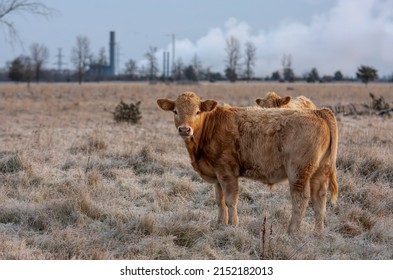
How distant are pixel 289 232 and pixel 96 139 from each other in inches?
288

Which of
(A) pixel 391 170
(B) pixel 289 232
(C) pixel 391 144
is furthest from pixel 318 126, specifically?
(C) pixel 391 144

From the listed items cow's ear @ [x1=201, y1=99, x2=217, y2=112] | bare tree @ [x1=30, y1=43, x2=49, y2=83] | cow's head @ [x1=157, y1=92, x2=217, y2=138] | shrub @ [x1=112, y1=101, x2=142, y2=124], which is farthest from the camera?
bare tree @ [x1=30, y1=43, x2=49, y2=83]

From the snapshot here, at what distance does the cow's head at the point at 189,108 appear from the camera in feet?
24.7

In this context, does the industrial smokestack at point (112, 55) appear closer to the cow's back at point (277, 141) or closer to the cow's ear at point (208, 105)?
the cow's ear at point (208, 105)

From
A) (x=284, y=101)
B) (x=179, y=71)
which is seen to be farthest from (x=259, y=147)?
(x=179, y=71)

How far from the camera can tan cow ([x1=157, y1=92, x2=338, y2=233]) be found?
719cm

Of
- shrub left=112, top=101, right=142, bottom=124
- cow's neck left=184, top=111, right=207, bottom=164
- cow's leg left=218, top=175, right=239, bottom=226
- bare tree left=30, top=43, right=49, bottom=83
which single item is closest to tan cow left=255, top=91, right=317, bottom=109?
cow's neck left=184, top=111, right=207, bottom=164

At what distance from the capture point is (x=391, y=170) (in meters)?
10.4

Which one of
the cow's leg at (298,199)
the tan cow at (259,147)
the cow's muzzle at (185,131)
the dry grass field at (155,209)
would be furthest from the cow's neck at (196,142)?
the cow's leg at (298,199)

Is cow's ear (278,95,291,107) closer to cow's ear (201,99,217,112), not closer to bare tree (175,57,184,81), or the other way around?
cow's ear (201,99,217,112)

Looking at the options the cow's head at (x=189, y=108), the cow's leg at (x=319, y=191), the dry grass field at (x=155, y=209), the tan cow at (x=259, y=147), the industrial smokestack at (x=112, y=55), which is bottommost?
the dry grass field at (x=155, y=209)

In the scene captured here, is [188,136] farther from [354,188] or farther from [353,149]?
[353,149]

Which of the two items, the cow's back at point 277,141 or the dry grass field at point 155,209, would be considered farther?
the cow's back at point 277,141
